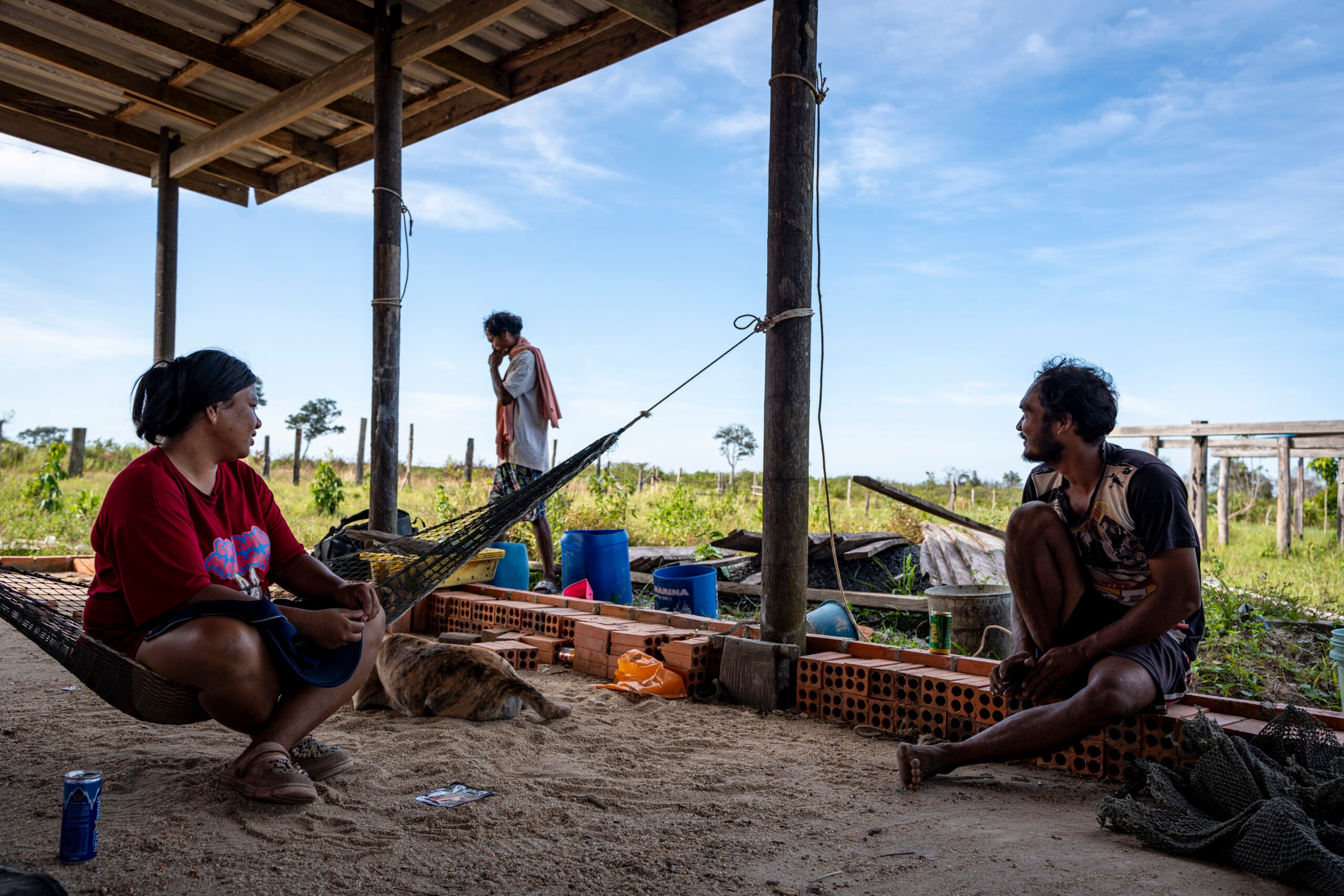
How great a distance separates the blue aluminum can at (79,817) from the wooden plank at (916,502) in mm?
2526

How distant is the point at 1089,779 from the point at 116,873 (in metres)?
2.27

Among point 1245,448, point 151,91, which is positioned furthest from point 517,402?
point 1245,448

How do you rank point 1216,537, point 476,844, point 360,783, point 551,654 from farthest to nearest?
point 1216,537
point 551,654
point 360,783
point 476,844

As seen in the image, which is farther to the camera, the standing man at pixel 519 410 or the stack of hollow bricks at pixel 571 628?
the standing man at pixel 519 410

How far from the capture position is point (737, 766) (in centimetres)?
239

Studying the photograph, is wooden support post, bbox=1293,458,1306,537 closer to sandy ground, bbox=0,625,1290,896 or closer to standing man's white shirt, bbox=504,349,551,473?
standing man's white shirt, bbox=504,349,551,473

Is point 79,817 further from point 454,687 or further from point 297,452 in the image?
point 297,452

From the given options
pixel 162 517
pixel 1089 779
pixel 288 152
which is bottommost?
pixel 1089 779

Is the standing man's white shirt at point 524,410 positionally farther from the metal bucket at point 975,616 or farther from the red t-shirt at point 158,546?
the red t-shirt at point 158,546

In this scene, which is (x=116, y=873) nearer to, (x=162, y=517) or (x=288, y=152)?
(x=162, y=517)

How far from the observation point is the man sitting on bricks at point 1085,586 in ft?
7.05

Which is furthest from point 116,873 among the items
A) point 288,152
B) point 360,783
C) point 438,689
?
point 288,152

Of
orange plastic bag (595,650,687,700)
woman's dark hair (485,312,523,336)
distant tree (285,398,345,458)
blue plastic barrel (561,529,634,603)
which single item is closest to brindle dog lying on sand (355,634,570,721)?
orange plastic bag (595,650,687,700)

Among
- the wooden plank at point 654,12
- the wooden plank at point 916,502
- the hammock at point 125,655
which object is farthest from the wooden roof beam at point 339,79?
the wooden plank at point 916,502
